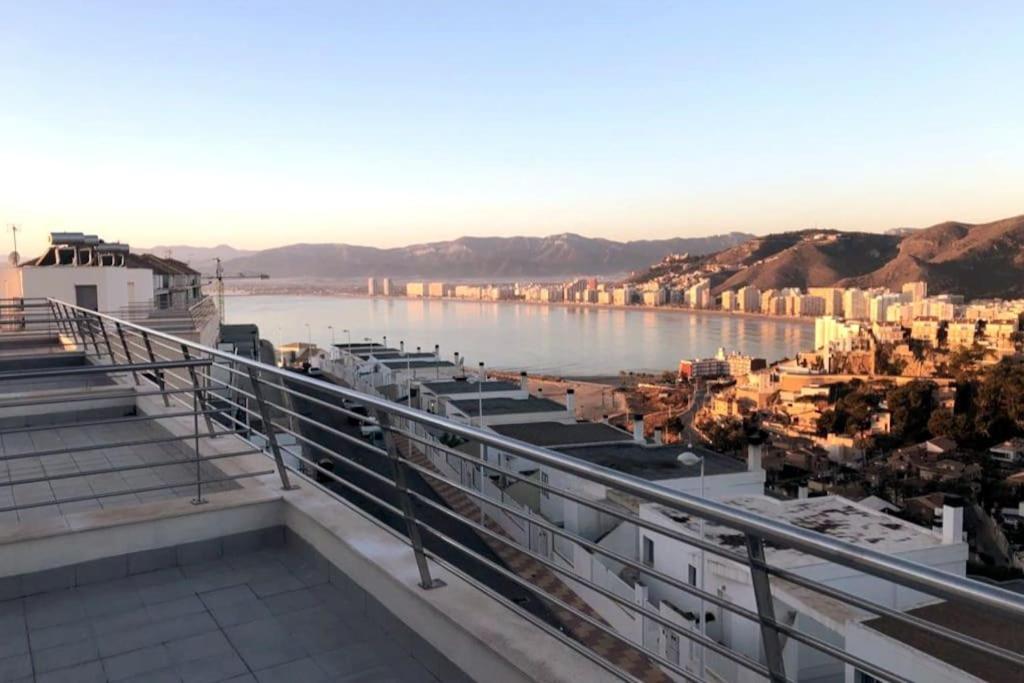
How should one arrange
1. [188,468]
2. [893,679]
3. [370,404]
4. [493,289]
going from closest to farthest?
[893,679] → [370,404] → [188,468] → [493,289]

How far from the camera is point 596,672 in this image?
177 centimetres

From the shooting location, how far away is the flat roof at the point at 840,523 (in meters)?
8.46

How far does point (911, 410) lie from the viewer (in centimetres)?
3812

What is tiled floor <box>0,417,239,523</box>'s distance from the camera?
12.2ft

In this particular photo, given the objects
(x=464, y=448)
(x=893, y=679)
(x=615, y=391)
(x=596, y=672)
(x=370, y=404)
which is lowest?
(x=615, y=391)

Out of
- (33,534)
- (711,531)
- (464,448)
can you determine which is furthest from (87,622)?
(464,448)

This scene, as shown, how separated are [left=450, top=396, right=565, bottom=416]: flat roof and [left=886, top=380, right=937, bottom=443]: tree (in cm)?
2340

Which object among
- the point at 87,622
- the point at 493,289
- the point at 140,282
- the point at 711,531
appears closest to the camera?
the point at 87,622

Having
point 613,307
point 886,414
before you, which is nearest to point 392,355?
point 886,414

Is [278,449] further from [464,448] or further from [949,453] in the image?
[949,453]

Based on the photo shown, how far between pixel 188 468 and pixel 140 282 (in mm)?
21328

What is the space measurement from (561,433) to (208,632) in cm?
1421

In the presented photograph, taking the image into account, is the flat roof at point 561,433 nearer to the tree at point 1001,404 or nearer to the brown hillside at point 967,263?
the tree at point 1001,404

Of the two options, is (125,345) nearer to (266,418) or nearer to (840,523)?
(266,418)
